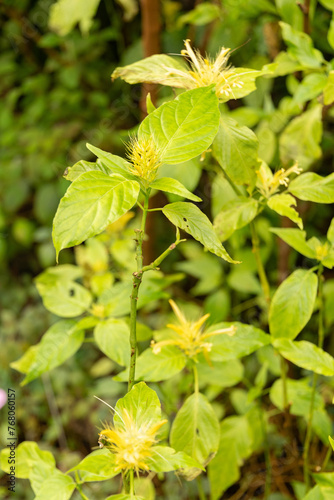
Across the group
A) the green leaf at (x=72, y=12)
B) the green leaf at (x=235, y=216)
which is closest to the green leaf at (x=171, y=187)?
the green leaf at (x=235, y=216)

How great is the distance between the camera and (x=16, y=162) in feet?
5.00

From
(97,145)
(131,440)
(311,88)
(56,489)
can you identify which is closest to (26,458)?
(56,489)

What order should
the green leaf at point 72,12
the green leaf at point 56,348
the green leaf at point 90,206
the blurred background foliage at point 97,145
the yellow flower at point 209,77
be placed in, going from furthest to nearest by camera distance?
the green leaf at point 72,12 < the blurred background foliage at point 97,145 < the green leaf at point 56,348 < the yellow flower at point 209,77 < the green leaf at point 90,206

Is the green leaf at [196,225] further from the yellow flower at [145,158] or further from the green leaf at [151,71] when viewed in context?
the green leaf at [151,71]

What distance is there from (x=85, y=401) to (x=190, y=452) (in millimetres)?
778

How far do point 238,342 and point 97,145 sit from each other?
0.94 meters

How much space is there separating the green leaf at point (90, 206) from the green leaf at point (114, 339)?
26cm

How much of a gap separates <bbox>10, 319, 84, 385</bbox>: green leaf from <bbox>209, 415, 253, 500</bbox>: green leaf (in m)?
0.27

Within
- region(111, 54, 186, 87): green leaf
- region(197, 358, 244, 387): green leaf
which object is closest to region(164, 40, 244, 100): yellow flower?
region(111, 54, 186, 87): green leaf

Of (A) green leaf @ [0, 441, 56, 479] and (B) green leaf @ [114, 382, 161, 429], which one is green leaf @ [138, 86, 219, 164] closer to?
(B) green leaf @ [114, 382, 161, 429]

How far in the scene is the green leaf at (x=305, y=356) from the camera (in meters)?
0.54

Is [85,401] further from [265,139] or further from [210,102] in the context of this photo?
[210,102]

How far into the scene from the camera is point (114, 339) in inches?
24.8

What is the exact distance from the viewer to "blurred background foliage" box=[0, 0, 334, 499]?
941mm
